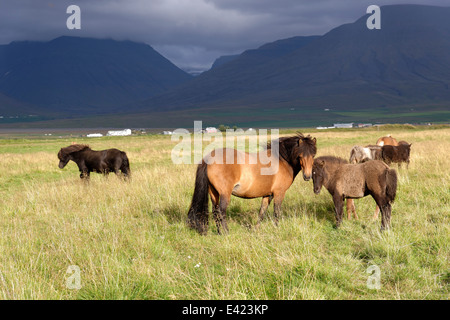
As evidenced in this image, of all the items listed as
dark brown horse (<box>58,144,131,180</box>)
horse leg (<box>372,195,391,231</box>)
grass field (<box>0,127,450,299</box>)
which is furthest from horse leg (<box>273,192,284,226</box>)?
dark brown horse (<box>58,144,131,180</box>)

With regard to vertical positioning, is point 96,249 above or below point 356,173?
below

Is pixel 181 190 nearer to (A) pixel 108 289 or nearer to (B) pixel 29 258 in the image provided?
(B) pixel 29 258

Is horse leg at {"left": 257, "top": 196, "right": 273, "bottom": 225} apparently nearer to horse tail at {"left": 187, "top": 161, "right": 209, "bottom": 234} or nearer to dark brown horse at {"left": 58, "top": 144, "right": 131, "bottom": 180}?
horse tail at {"left": 187, "top": 161, "right": 209, "bottom": 234}

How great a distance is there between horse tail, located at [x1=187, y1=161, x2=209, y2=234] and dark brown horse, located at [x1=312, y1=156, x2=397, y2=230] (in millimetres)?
2118

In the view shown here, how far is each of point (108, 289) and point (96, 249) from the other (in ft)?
4.85

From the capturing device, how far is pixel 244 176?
668cm

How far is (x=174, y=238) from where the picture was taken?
6.44 metres

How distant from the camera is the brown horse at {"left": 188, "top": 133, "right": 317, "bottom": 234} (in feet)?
21.3

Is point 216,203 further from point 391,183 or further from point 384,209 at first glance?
point 391,183

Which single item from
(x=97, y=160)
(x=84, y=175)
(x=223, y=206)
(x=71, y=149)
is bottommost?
(x=84, y=175)

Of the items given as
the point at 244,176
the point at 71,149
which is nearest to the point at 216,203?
the point at 244,176

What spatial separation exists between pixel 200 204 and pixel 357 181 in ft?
9.91
